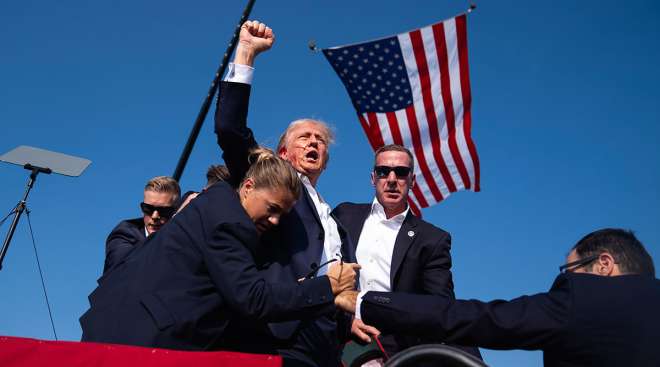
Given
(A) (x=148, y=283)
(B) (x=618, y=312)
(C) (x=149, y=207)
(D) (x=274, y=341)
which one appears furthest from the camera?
(C) (x=149, y=207)

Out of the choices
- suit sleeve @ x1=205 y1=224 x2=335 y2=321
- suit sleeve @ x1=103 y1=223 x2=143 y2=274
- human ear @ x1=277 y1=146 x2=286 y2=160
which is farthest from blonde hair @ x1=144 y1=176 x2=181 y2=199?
suit sleeve @ x1=205 y1=224 x2=335 y2=321

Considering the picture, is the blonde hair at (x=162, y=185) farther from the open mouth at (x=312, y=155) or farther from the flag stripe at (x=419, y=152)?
the flag stripe at (x=419, y=152)

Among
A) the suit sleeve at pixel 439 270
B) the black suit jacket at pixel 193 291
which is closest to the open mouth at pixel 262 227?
the black suit jacket at pixel 193 291

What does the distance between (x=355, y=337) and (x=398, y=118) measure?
5.98m

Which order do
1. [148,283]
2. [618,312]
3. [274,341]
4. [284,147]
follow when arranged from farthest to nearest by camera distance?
[284,147], [274,341], [148,283], [618,312]

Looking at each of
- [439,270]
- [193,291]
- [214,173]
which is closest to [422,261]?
[439,270]

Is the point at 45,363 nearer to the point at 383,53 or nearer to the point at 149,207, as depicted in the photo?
the point at 149,207

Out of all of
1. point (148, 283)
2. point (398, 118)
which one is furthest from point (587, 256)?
point (398, 118)

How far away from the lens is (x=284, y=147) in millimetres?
4188

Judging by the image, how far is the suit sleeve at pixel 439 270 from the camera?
419 centimetres

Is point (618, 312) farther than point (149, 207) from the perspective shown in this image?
No

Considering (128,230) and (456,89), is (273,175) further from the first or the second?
(456,89)

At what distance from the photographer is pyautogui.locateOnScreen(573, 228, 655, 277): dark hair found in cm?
270

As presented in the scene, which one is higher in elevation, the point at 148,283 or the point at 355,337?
the point at 148,283
